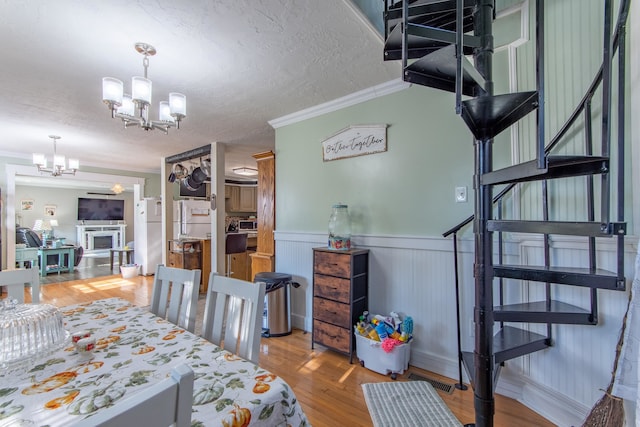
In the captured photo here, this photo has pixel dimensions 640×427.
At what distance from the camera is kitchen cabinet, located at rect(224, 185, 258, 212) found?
7.55 meters

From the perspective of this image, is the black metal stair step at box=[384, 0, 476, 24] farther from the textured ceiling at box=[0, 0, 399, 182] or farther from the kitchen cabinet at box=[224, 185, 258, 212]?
the kitchen cabinet at box=[224, 185, 258, 212]

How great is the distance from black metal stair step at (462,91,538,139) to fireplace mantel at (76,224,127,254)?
11133 millimetres

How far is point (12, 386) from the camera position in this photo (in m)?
0.85

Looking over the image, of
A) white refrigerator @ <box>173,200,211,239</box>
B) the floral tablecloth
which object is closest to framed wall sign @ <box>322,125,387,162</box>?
the floral tablecloth

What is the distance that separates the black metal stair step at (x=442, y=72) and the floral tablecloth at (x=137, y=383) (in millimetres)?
1293

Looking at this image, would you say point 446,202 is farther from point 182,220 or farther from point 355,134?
point 182,220

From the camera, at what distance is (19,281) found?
1.59 metres

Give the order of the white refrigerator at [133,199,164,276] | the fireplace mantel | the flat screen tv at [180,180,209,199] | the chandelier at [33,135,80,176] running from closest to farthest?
the chandelier at [33,135,80,176]
the white refrigerator at [133,199,164,276]
the flat screen tv at [180,180,209,199]
the fireplace mantel

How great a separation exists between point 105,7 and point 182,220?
417 centimetres

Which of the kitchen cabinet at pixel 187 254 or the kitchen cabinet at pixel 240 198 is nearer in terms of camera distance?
the kitchen cabinet at pixel 187 254

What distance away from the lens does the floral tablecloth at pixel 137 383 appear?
28.4 inches

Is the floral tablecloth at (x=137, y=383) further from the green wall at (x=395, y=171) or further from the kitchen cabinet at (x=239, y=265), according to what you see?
the kitchen cabinet at (x=239, y=265)

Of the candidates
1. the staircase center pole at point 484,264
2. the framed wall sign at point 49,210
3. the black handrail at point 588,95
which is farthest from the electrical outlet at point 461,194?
the framed wall sign at point 49,210

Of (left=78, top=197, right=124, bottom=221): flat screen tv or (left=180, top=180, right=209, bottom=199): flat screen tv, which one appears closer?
(left=180, top=180, right=209, bottom=199): flat screen tv
